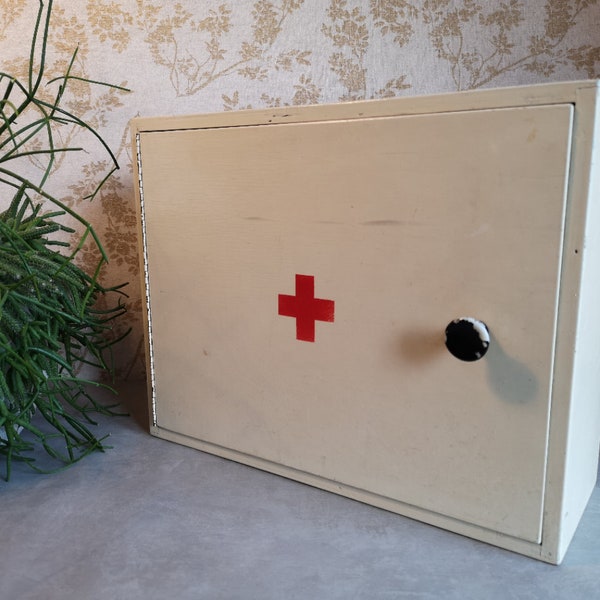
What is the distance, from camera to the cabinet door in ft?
1.57

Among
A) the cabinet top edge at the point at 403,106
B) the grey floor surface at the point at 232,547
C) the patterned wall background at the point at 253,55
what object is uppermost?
the patterned wall background at the point at 253,55

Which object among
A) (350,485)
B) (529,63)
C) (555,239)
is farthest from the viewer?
(529,63)

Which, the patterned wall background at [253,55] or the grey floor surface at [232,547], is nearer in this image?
the grey floor surface at [232,547]

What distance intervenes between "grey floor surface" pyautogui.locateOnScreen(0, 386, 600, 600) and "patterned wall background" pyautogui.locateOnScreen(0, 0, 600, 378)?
36 centimetres

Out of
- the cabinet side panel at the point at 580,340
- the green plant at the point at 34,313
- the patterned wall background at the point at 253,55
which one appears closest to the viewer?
the cabinet side panel at the point at 580,340

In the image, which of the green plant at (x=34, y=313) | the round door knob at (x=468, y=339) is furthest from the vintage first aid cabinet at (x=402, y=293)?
the green plant at (x=34, y=313)

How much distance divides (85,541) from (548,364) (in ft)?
1.39

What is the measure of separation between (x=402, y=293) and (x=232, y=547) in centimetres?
27

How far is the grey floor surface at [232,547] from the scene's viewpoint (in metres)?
0.48

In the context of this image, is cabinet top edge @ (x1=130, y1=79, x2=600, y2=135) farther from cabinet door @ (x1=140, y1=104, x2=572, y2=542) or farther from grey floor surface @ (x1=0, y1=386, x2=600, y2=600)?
grey floor surface @ (x1=0, y1=386, x2=600, y2=600)

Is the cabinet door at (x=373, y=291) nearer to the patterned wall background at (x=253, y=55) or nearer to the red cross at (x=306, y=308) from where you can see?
the red cross at (x=306, y=308)

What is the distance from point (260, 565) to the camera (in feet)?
1.65

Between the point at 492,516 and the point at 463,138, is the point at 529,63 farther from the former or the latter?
the point at 492,516


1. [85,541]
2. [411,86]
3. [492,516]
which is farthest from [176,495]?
[411,86]
